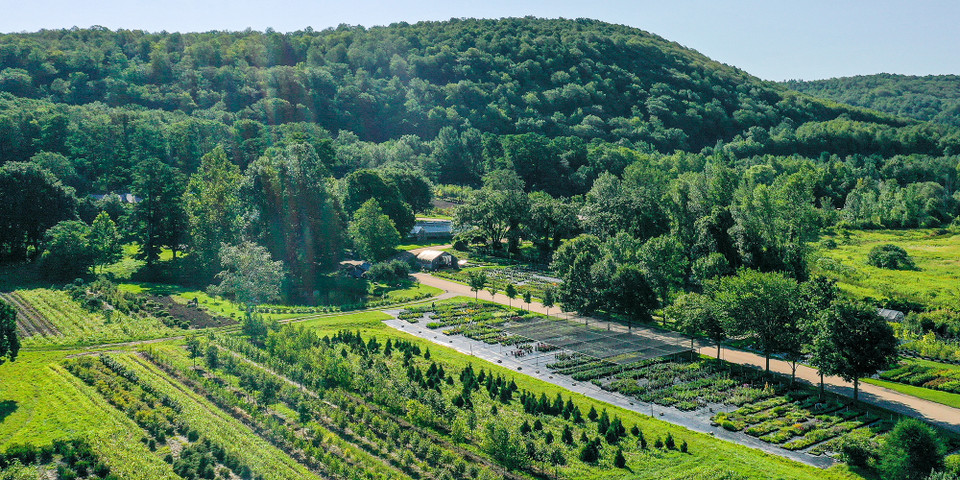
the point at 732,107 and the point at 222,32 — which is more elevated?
the point at 222,32

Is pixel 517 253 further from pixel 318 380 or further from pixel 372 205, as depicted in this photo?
pixel 318 380

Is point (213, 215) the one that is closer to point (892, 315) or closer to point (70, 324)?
point (70, 324)

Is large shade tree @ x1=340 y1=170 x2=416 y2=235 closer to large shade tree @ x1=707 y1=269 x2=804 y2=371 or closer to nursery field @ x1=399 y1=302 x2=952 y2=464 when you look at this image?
nursery field @ x1=399 y1=302 x2=952 y2=464

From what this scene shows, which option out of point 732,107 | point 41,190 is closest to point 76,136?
point 41,190

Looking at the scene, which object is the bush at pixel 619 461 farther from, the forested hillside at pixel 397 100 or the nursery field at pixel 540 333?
the forested hillside at pixel 397 100

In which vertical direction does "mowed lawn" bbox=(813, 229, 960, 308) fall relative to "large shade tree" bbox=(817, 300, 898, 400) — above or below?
below

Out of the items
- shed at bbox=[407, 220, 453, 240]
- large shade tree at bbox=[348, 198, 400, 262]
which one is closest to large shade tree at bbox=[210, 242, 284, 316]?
large shade tree at bbox=[348, 198, 400, 262]
